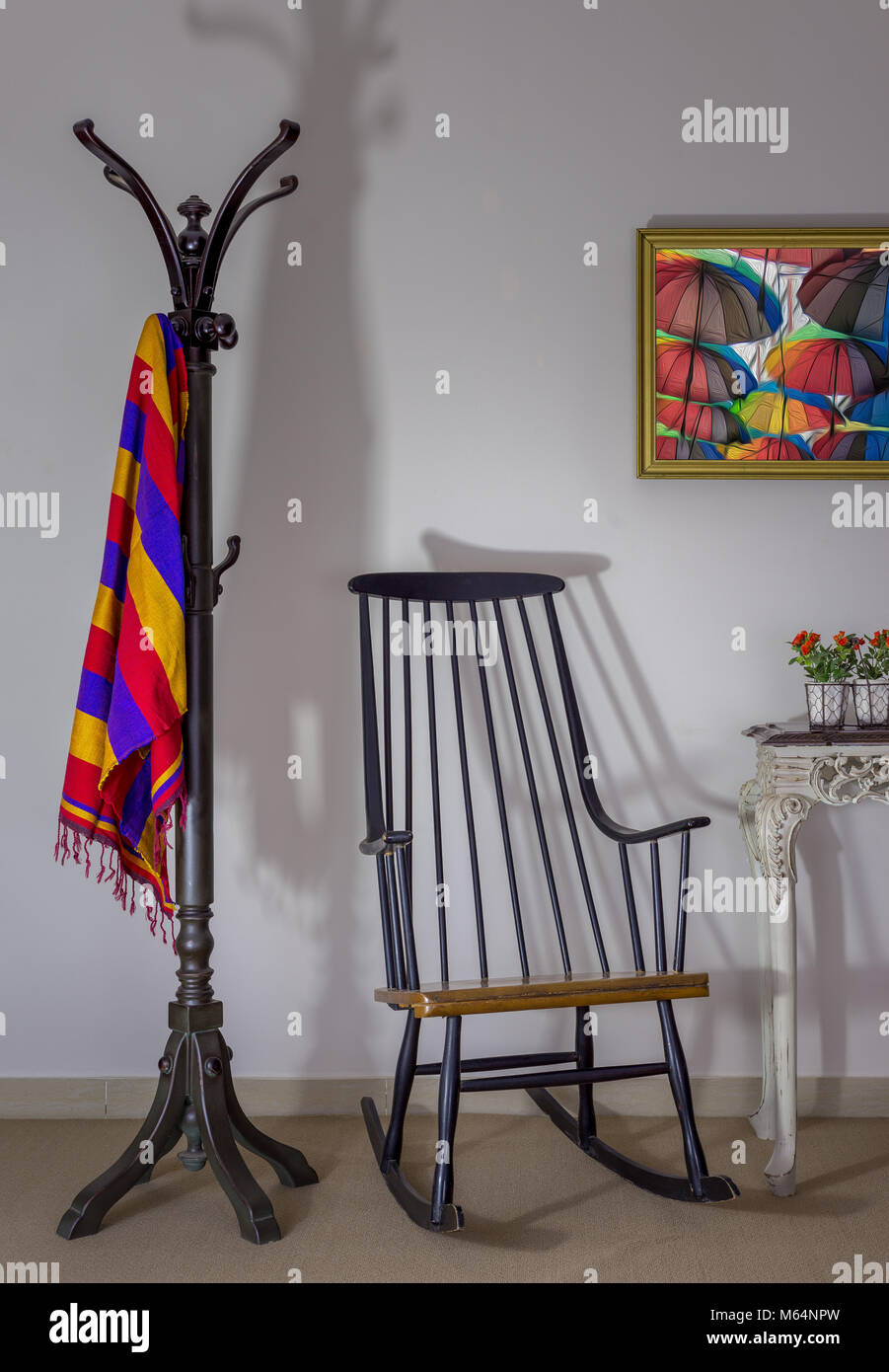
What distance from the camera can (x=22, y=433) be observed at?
7.93ft

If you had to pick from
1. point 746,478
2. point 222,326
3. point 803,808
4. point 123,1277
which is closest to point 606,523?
point 746,478

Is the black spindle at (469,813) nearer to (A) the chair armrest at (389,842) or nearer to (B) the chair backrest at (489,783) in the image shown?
(B) the chair backrest at (489,783)

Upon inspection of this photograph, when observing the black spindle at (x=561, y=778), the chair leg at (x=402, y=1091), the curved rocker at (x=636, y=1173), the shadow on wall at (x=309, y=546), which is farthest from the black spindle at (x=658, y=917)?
the shadow on wall at (x=309, y=546)

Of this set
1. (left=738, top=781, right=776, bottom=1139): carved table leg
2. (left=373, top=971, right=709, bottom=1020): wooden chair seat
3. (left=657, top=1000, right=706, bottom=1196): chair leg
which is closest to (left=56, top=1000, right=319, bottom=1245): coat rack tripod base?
(left=373, top=971, right=709, bottom=1020): wooden chair seat

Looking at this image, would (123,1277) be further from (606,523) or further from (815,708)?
(606,523)

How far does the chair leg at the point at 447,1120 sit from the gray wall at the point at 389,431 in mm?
656

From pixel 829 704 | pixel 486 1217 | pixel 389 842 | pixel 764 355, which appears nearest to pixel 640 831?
pixel 829 704

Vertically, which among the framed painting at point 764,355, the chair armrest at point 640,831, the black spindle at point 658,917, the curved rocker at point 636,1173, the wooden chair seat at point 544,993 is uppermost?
A: the framed painting at point 764,355

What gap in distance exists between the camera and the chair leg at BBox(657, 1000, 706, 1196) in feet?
6.08

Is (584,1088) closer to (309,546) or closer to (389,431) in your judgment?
(309,546)

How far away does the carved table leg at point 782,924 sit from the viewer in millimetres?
1980

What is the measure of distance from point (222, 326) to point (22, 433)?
2.46ft

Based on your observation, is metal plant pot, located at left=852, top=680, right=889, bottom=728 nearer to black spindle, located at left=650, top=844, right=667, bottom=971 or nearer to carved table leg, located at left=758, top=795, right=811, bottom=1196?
carved table leg, located at left=758, top=795, right=811, bottom=1196

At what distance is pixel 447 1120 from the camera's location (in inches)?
68.8
